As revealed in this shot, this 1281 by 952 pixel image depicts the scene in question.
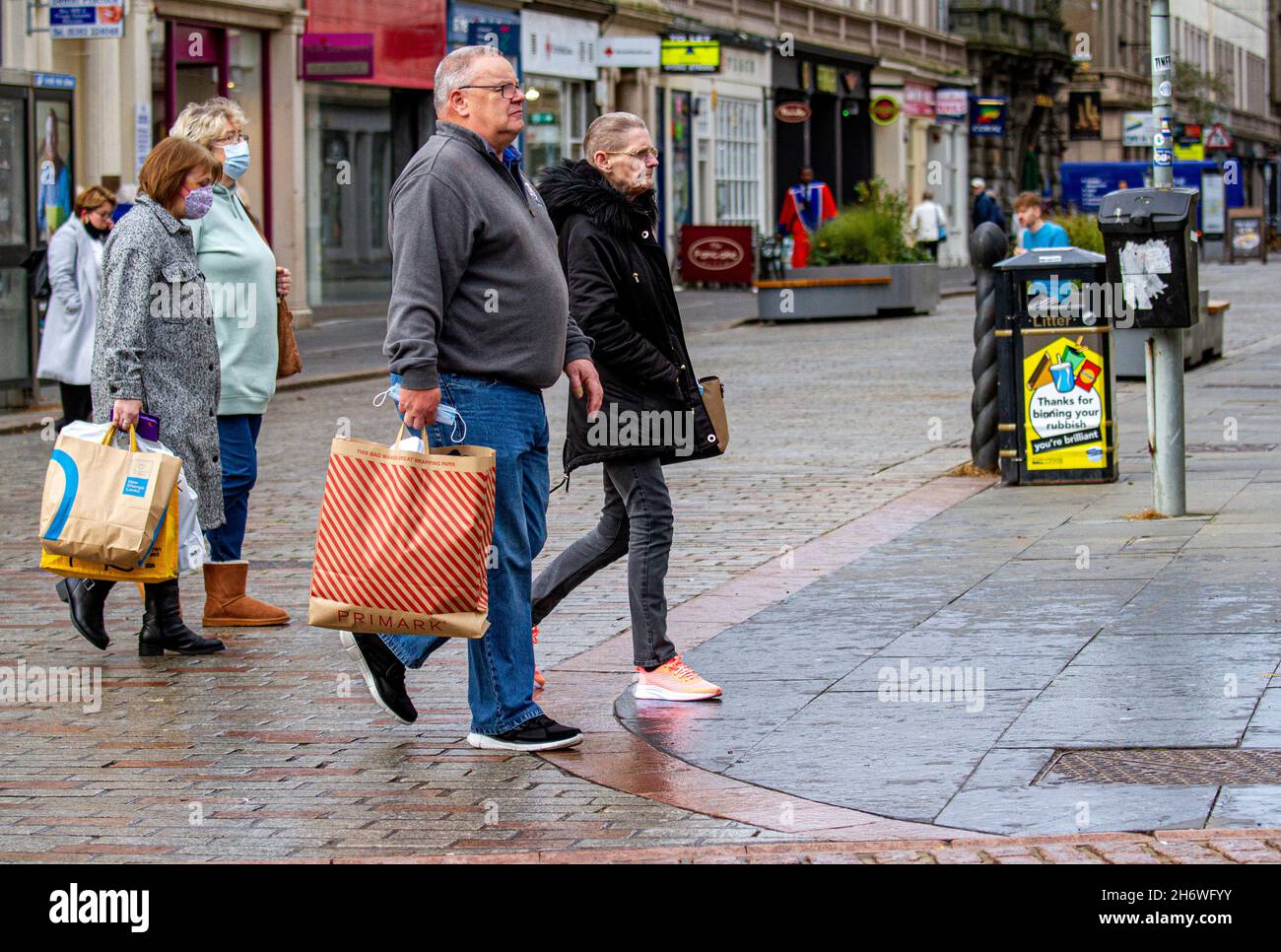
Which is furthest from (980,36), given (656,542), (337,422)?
(656,542)

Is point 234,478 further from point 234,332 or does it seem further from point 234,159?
point 234,159

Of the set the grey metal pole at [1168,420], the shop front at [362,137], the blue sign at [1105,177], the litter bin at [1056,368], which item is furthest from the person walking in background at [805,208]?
the grey metal pole at [1168,420]

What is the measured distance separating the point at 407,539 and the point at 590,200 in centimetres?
136

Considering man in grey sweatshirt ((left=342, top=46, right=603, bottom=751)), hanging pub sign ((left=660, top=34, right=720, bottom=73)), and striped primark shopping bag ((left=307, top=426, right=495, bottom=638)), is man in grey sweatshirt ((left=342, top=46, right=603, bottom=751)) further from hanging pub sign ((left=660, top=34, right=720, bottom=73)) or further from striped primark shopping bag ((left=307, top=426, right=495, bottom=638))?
hanging pub sign ((left=660, top=34, right=720, bottom=73))

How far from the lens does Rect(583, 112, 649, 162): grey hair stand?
641 centimetres

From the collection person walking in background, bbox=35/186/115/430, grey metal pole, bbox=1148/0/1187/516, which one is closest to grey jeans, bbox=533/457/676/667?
grey metal pole, bbox=1148/0/1187/516

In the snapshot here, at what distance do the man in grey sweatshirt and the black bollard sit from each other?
19.1ft

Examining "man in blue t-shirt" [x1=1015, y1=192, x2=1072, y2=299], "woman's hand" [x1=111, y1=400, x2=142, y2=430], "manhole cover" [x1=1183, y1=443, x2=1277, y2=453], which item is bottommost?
"manhole cover" [x1=1183, y1=443, x2=1277, y2=453]

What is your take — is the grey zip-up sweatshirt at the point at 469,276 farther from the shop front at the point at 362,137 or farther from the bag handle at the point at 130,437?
the shop front at the point at 362,137

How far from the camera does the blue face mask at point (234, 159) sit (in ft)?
25.6

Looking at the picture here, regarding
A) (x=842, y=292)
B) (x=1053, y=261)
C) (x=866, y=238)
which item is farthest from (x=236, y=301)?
(x=866, y=238)

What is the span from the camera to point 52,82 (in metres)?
17.9
